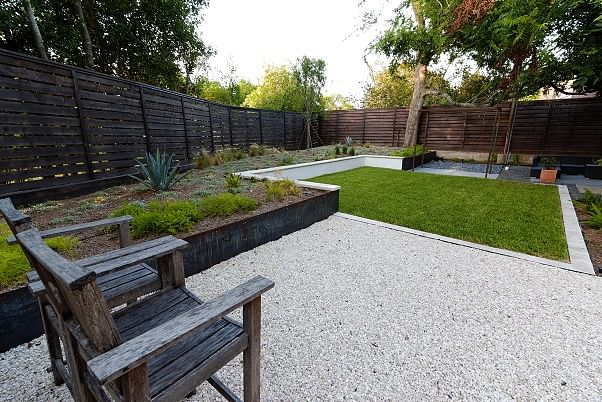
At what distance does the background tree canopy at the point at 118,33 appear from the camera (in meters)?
7.73

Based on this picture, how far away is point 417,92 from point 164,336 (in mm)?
13202

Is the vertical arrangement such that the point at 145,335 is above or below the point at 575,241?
above

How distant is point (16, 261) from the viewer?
202 cm

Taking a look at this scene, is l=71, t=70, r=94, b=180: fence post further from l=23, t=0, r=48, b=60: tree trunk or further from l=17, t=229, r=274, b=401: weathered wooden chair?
l=17, t=229, r=274, b=401: weathered wooden chair

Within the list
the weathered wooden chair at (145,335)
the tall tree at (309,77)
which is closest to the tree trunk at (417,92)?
the tall tree at (309,77)

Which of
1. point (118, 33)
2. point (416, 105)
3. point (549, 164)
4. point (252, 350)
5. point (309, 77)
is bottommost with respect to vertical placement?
point (252, 350)

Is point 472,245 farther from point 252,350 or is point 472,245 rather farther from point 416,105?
point 416,105

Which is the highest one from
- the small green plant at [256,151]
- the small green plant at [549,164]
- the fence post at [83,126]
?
the fence post at [83,126]

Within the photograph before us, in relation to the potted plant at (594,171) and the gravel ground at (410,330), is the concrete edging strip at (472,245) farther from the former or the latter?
the potted plant at (594,171)

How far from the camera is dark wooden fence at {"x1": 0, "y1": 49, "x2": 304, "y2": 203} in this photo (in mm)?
3726

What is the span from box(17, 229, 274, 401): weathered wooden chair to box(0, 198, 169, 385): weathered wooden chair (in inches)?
3.7

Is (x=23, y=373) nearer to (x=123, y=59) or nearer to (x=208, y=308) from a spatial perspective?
(x=208, y=308)

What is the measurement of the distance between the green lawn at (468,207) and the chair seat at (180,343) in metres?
3.46

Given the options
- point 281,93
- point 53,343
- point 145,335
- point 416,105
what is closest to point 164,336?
point 145,335
